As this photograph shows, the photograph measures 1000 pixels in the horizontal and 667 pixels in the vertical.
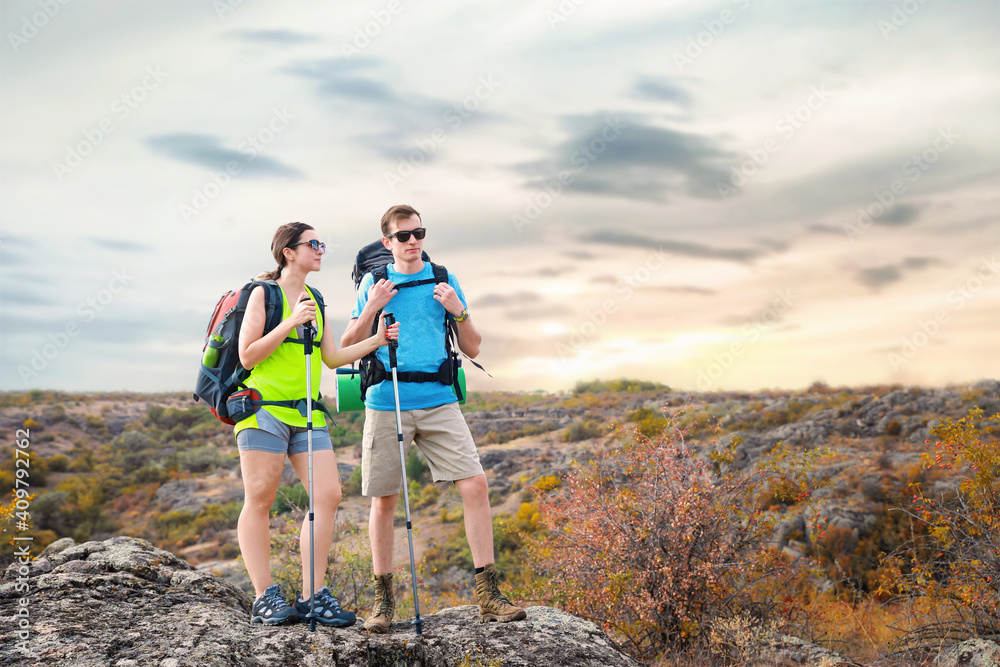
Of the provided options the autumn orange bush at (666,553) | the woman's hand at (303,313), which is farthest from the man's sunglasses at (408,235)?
the autumn orange bush at (666,553)

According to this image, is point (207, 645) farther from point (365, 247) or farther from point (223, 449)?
point (223, 449)

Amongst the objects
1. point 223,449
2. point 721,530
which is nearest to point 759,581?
point 721,530

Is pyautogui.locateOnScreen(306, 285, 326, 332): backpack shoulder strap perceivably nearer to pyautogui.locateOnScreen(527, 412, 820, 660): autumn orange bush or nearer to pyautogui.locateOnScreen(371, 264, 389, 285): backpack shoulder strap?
pyautogui.locateOnScreen(371, 264, 389, 285): backpack shoulder strap

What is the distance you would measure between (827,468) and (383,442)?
14471 mm

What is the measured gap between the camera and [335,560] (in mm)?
9492

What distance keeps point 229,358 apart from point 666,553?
461 centimetres

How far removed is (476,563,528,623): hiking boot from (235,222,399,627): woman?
34.1 inches

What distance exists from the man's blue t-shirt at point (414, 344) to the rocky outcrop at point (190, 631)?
149 centimetres

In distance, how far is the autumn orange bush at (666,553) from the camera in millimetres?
6777

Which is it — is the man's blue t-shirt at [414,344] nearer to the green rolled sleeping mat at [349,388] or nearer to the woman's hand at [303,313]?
the green rolled sleeping mat at [349,388]

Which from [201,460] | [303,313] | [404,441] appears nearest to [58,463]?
[201,460]

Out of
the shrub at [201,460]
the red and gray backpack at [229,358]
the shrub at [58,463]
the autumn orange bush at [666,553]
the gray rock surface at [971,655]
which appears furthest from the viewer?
the shrub at [58,463]

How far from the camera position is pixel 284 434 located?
437 cm

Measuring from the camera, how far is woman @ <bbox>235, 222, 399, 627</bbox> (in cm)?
426
